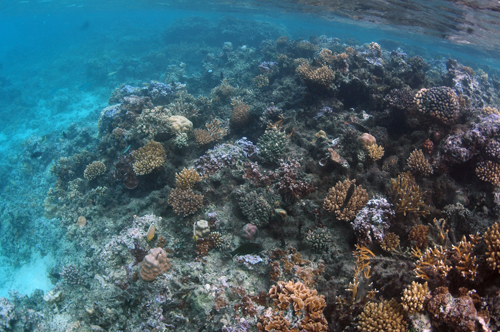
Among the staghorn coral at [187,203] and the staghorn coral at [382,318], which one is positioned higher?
the staghorn coral at [382,318]

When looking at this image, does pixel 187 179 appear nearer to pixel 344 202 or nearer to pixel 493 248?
pixel 344 202

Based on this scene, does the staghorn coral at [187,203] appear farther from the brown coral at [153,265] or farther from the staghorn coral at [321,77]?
the staghorn coral at [321,77]

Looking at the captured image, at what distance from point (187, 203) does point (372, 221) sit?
489cm

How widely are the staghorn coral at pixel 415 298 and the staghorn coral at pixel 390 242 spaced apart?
1.24 metres

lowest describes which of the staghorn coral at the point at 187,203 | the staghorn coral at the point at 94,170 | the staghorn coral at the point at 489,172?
the staghorn coral at the point at 94,170

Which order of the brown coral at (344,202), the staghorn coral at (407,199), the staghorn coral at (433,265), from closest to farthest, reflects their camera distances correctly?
1. the staghorn coral at (433,265)
2. the staghorn coral at (407,199)
3. the brown coral at (344,202)

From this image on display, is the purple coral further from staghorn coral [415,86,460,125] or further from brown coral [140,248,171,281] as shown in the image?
brown coral [140,248,171,281]

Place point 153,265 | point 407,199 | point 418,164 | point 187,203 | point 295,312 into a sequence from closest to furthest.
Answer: point 295,312 < point 153,265 < point 407,199 < point 418,164 < point 187,203

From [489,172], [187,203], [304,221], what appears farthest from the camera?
[187,203]

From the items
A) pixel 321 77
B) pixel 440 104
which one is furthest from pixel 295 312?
pixel 321 77

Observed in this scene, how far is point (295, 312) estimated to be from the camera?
3941 mm

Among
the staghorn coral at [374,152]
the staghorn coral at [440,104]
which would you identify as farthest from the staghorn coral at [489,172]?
the staghorn coral at [374,152]

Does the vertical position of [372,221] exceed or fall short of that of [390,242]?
it exceeds it

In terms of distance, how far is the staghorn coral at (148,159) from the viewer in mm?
8070
